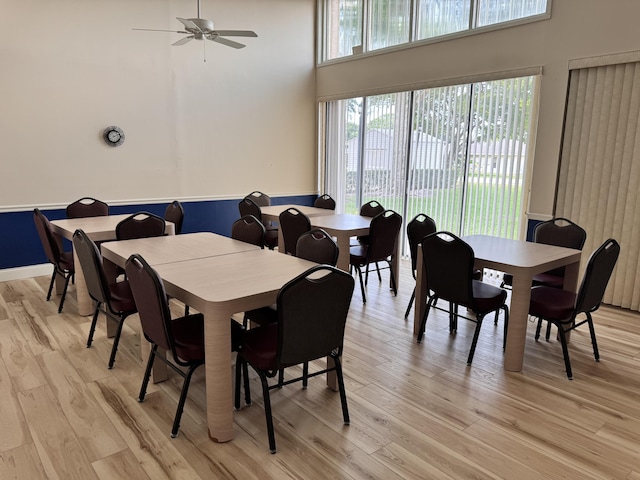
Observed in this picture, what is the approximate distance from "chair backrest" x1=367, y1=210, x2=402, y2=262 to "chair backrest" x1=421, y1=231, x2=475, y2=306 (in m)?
0.99

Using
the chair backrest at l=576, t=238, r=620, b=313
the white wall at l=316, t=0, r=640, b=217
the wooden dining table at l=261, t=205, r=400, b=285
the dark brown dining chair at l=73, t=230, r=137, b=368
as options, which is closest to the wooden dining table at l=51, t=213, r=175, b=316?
→ the dark brown dining chair at l=73, t=230, r=137, b=368

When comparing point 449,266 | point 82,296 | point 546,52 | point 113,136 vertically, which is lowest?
point 82,296

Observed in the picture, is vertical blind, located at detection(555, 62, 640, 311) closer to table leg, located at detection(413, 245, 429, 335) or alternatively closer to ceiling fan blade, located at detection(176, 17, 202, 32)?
table leg, located at detection(413, 245, 429, 335)

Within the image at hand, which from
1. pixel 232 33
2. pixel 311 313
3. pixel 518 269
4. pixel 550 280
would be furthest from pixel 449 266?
pixel 232 33

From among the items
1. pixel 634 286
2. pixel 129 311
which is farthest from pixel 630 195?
pixel 129 311

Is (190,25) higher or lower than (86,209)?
higher

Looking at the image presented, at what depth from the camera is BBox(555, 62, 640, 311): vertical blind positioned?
4.22m

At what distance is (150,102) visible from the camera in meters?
5.94

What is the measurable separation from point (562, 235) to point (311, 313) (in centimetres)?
272

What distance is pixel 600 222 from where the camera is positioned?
177 inches

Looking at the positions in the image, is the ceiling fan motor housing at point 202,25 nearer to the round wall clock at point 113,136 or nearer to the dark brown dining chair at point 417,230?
the round wall clock at point 113,136

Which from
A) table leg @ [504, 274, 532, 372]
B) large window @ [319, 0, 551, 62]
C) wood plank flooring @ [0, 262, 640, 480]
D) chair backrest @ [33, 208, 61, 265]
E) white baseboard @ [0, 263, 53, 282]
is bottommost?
wood plank flooring @ [0, 262, 640, 480]

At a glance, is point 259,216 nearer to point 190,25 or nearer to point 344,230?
point 344,230

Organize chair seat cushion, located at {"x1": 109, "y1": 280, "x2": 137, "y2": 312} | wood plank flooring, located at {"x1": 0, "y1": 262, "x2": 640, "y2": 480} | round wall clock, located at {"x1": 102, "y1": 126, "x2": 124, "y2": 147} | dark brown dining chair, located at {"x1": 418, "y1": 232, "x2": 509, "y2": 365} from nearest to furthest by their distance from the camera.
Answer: wood plank flooring, located at {"x1": 0, "y1": 262, "x2": 640, "y2": 480}
chair seat cushion, located at {"x1": 109, "y1": 280, "x2": 137, "y2": 312}
dark brown dining chair, located at {"x1": 418, "y1": 232, "x2": 509, "y2": 365}
round wall clock, located at {"x1": 102, "y1": 126, "x2": 124, "y2": 147}
